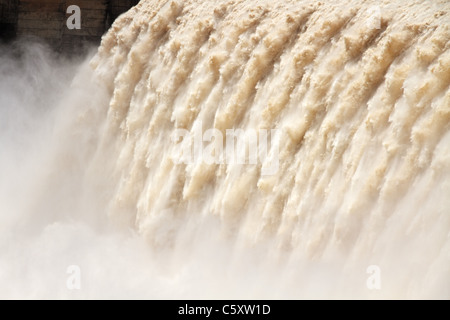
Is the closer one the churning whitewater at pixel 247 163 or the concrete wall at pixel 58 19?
the churning whitewater at pixel 247 163

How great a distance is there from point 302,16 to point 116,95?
2156 mm

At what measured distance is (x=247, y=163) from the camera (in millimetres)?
4695

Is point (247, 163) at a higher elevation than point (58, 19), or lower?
→ lower

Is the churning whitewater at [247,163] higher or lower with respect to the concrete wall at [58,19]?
lower

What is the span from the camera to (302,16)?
15.8 feet

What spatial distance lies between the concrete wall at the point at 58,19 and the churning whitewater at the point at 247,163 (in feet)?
6.72

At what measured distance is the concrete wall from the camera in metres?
8.84

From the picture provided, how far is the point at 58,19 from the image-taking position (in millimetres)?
8984

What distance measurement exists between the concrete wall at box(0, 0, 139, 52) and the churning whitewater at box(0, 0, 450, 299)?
205 centimetres

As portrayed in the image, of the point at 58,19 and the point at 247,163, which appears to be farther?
the point at 58,19

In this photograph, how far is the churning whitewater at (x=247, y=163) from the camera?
11.9ft

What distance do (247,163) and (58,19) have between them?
17.2 feet
